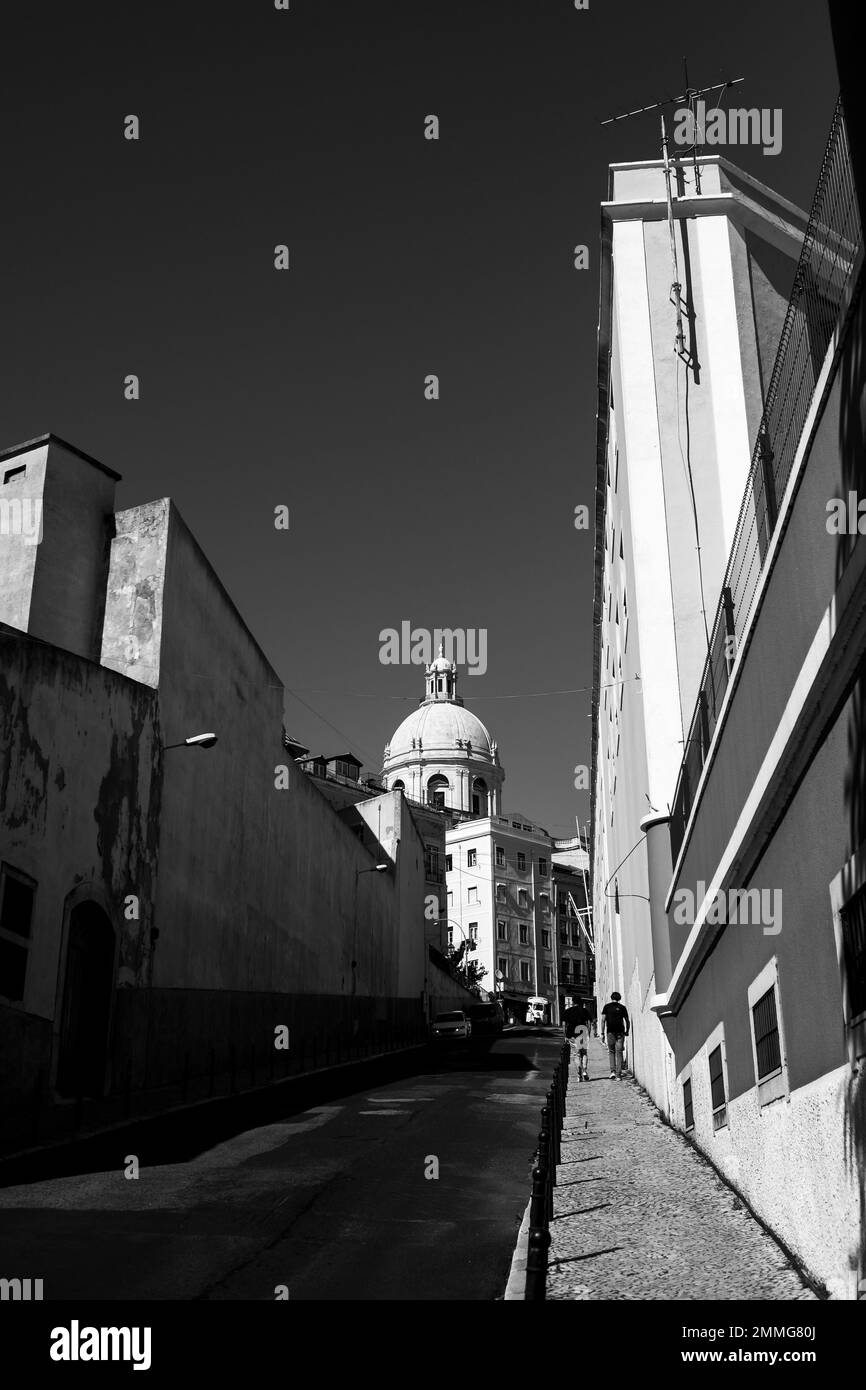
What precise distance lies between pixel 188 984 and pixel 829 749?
18.7m

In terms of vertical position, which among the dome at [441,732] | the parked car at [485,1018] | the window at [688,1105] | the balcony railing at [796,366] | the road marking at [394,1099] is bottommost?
the window at [688,1105]

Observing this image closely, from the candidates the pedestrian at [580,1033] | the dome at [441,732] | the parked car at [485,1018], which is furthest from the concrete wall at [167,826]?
the dome at [441,732]

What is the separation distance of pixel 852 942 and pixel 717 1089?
5.21m

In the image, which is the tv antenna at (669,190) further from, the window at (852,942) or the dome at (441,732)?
the dome at (441,732)

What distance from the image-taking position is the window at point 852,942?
5.61m

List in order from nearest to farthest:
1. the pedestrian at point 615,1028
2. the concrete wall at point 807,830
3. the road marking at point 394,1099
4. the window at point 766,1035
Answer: the concrete wall at point 807,830 < the window at point 766,1035 < the road marking at point 394,1099 < the pedestrian at point 615,1028

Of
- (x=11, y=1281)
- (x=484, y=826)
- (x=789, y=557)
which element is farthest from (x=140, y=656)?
(x=484, y=826)

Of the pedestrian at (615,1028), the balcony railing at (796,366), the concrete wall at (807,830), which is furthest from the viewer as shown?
the pedestrian at (615,1028)

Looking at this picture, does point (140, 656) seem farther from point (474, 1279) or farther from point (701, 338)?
point (474, 1279)

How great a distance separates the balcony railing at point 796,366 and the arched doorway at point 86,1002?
11575 mm

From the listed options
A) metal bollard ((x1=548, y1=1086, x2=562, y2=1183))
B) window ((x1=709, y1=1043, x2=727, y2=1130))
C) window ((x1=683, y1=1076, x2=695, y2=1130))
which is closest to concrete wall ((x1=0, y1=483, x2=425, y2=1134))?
metal bollard ((x1=548, y1=1086, x2=562, y2=1183))

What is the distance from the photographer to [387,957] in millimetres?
48719

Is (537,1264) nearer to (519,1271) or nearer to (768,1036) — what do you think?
(519,1271)

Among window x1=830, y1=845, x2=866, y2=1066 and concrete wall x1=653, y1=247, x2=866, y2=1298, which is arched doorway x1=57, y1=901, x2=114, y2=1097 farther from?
window x1=830, y1=845, x2=866, y2=1066
